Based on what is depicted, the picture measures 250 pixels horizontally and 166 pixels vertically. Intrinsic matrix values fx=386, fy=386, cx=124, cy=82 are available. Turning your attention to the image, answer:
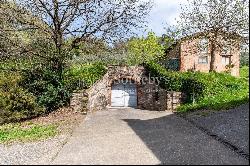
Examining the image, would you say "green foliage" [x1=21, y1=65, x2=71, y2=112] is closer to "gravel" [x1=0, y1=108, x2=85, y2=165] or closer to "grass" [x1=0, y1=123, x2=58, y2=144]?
"grass" [x1=0, y1=123, x2=58, y2=144]

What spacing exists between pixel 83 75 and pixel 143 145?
1184 centimetres

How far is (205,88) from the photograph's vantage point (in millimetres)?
22422

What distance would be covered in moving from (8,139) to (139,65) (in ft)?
44.1

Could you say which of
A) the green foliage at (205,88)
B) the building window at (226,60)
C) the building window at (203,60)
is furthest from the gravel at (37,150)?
the building window at (226,60)

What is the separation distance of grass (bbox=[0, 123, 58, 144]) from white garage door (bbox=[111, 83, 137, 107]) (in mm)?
9246

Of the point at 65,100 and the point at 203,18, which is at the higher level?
the point at 203,18

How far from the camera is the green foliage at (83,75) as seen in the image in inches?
901

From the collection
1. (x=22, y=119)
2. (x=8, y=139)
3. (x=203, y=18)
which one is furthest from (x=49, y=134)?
(x=203, y=18)

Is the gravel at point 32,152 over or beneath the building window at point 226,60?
beneath

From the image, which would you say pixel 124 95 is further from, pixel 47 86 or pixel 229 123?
pixel 229 123

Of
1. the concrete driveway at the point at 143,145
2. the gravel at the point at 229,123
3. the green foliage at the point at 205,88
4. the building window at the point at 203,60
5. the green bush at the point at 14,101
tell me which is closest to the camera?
Result: the concrete driveway at the point at 143,145

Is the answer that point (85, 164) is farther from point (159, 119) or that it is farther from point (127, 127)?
point (159, 119)

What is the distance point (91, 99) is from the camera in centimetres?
2327

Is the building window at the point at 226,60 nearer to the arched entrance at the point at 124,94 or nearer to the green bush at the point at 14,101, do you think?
the arched entrance at the point at 124,94
